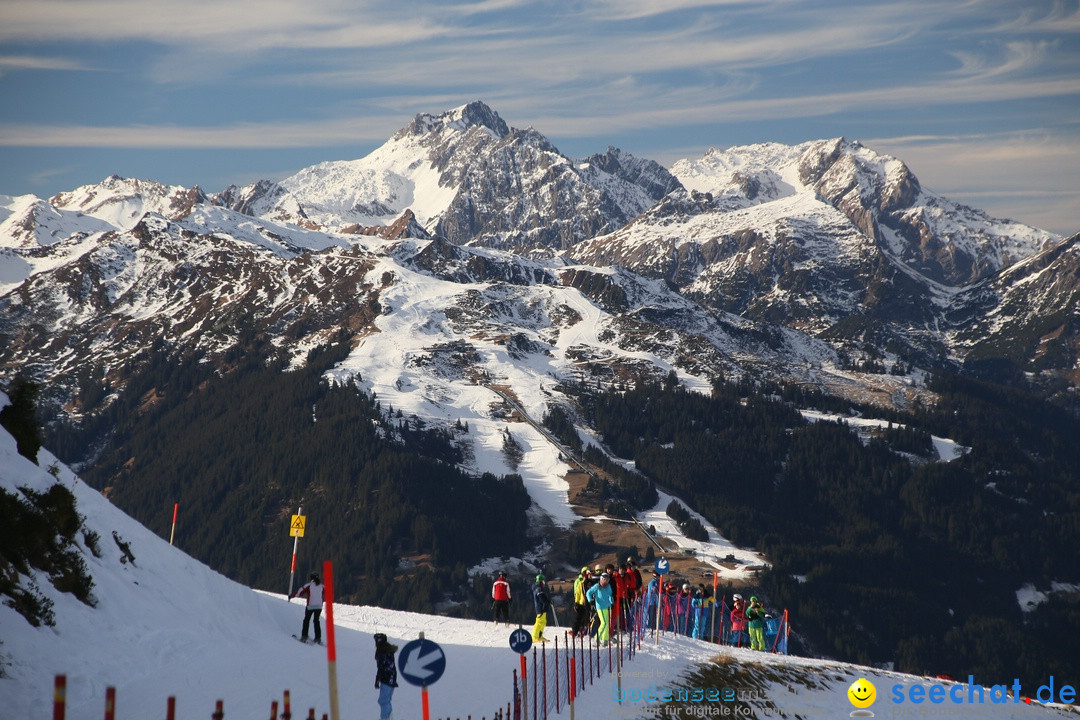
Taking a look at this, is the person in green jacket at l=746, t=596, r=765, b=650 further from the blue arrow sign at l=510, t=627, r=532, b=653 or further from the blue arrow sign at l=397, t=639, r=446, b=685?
the blue arrow sign at l=397, t=639, r=446, b=685

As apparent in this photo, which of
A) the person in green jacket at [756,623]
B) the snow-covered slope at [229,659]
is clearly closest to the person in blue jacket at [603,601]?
the snow-covered slope at [229,659]

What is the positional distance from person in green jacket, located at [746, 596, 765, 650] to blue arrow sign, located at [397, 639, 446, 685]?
1355 inches

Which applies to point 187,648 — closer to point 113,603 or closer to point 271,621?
point 113,603

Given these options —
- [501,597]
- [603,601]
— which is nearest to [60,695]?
[603,601]

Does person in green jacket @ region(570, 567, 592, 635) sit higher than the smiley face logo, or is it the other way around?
person in green jacket @ region(570, 567, 592, 635)

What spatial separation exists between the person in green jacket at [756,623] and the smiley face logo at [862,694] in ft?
23.0

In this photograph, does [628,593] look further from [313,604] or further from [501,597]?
[313,604]

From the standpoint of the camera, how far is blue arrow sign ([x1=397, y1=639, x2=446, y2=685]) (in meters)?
24.5

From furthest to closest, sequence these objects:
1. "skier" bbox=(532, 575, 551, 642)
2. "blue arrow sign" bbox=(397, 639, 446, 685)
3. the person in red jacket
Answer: the person in red jacket
"skier" bbox=(532, 575, 551, 642)
"blue arrow sign" bbox=(397, 639, 446, 685)

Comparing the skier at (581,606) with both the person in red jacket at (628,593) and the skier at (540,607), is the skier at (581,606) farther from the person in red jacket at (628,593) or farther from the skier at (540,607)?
the person in red jacket at (628,593)

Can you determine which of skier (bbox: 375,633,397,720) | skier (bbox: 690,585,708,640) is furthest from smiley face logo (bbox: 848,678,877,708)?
skier (bbox: 375,633,397,720)

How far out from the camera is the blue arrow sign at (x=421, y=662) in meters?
24.5

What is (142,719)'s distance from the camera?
28.5m

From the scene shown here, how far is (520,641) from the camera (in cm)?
3070
